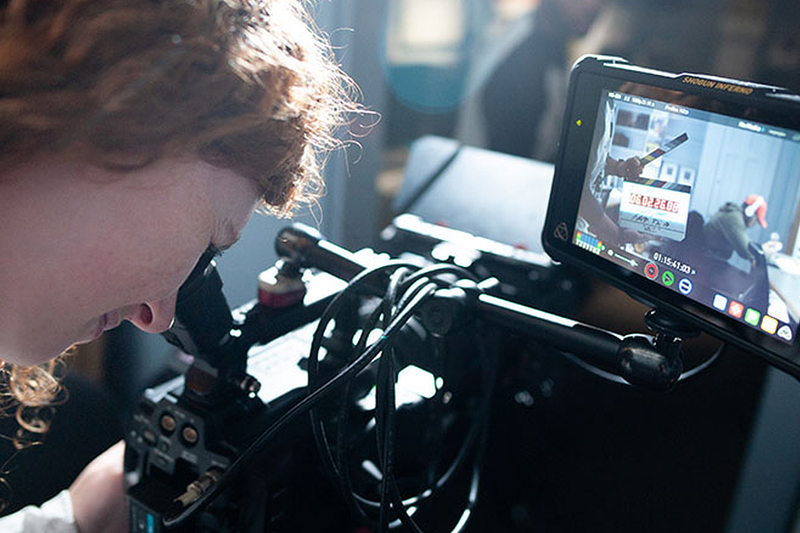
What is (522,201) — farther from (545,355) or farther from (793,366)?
(793,366)

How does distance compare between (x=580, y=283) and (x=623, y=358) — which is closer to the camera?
(x=623, y=358)

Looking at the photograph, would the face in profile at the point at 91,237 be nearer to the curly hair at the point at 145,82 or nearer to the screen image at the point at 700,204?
the curly hair at the point at 145,82

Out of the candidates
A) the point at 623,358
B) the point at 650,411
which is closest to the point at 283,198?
the point at 623,358

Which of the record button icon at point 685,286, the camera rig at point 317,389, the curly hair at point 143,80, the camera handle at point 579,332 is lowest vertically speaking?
the camera rig at point 317,389

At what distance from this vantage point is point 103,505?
2.22 feet

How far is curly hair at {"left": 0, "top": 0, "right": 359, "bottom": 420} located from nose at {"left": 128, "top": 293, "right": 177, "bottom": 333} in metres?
0.13

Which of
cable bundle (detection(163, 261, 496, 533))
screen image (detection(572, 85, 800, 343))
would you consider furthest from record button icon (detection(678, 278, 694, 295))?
cable bundle (detection(163, 261, 496, 533))

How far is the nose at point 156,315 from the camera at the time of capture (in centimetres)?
53

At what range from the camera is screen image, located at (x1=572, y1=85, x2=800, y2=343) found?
452mm

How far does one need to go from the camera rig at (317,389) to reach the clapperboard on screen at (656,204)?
0.25 ft

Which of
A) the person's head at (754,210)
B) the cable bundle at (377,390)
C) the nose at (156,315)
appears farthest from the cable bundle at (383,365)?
the person's head at (754,210)

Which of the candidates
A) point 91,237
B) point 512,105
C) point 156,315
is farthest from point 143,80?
point 512,105

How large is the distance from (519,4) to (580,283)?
1646mm

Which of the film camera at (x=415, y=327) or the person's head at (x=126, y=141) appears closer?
the person's head at (x=126, y=141)
